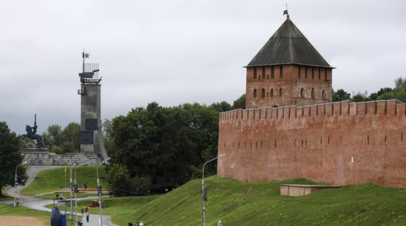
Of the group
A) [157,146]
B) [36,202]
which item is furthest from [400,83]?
[36,202]

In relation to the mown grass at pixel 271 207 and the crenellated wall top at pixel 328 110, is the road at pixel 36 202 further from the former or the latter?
the crenellated wall top at pixel 328 110

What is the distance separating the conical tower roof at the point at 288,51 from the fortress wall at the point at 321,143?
15.0ft

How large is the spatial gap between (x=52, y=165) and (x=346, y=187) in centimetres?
5842

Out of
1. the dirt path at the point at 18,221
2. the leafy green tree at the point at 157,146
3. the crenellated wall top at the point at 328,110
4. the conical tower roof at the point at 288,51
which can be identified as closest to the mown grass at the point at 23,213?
the dirt path at the point at 18,221

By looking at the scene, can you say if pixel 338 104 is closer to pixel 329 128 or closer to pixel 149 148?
pixel 329 128

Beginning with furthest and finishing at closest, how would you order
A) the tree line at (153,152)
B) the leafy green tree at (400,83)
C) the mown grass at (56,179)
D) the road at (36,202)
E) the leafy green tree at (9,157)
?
the leafy green tree at (400,83), the mown grass at (56,179), the leafy green tree at (9,157), the tree line at (153,152), the road at (36,202)

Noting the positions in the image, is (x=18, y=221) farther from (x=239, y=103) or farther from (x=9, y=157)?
(x=239, y=103)

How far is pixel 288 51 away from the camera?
56.8 meters

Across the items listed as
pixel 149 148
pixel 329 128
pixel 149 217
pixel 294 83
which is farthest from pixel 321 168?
pixel 149 148

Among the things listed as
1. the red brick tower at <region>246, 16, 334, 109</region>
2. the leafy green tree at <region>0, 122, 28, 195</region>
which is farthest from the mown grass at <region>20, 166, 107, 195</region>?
the red brick tower at <region>246, 16, 334, 109</region>

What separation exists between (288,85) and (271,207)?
16.5 metres

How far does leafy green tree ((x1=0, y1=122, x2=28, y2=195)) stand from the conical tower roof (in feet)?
100

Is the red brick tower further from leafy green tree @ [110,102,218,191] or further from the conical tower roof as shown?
leafy green tree @ [110,102,218,191]

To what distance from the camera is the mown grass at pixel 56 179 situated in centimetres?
8238
